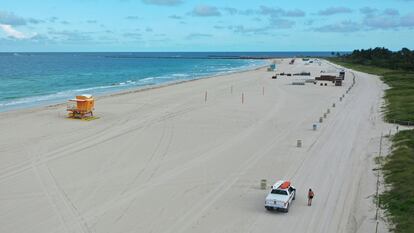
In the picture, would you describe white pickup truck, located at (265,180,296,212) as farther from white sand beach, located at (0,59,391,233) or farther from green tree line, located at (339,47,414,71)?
green tree line, located at (339,47,414,71)

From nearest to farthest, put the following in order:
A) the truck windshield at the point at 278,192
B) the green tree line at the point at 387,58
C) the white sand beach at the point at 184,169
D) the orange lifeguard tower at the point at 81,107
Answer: the white sand beach at the point at 184,169 < the truck windshield at the point at 278,192 < the orange lifeguard tower at the point at 81,107 < the green tree line at the point at 387,58

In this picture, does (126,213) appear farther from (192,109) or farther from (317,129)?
(192,109)

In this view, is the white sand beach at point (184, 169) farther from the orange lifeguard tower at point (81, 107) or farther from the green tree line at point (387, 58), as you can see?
the green tree line at point (387, 58)

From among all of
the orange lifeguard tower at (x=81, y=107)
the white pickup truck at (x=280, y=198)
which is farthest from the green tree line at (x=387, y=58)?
the white pickup truck at (x=280, y=198)

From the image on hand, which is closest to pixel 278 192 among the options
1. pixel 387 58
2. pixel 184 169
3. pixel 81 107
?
pixel 184 169

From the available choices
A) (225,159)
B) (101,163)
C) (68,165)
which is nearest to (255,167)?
(225,159)
